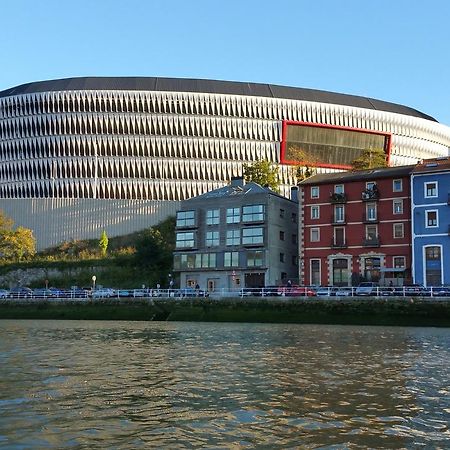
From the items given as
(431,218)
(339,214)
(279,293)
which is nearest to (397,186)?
(431,218)

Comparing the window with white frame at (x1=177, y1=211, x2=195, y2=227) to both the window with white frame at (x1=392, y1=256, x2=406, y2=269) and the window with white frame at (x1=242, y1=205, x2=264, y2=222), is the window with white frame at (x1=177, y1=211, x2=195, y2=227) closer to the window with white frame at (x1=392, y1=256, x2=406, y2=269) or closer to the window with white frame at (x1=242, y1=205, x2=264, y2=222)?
the window with white frame at (x1=242, y1=205, x2=264, y2=222)

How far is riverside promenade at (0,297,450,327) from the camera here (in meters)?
55.9

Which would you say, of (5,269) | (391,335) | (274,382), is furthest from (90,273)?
(274,382)

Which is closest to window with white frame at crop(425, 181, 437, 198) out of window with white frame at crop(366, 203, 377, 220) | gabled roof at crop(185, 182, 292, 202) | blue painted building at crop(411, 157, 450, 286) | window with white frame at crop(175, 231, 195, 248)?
blue painted building at crop(411, 157, 450, 286)

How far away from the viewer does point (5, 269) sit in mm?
111125

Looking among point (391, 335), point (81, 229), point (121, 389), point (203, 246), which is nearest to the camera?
point (121, 389)

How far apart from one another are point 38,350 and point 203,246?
57.2 m

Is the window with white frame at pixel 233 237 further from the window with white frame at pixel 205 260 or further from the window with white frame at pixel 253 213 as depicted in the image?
the window with white frame at pixel 205 260

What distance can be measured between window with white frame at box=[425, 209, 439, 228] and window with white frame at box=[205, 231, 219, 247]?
28.0 m

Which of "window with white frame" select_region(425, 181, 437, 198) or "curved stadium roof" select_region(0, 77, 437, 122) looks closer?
"window with white frame" select_region(425, 181, 437, 198)

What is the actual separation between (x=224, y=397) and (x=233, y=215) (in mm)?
69346

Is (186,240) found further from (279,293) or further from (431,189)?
(431,189)

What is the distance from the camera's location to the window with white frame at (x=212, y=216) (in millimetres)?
89938

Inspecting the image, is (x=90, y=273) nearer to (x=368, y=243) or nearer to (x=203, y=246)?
(x=203, y=246)
